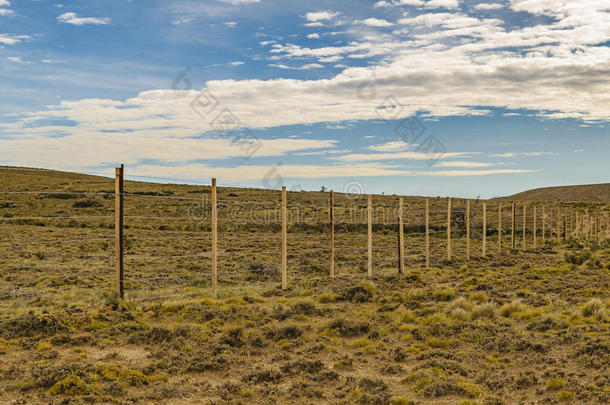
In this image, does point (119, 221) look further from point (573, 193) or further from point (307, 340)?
point (573, 193)

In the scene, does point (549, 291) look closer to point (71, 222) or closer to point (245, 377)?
point (245, 377)

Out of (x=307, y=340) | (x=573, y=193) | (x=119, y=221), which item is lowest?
(x=307, y=340)

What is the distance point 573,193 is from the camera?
5059 inches

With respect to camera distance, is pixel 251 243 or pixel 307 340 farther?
pixel 251 243

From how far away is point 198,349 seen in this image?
8320mm

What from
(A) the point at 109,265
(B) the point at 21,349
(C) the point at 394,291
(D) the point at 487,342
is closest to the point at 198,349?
(B) the point at 21,349

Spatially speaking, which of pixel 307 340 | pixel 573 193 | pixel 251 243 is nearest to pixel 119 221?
pixel 307 340

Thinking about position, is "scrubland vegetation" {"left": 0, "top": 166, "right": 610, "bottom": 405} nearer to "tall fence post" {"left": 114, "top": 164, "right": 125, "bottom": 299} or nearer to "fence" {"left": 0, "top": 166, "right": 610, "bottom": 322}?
"fence" {"left": 0, "top": 166, "right": 610, "bottom": 322}

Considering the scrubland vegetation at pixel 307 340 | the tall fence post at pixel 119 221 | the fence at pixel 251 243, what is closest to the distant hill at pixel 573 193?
the fence at pixel 251 243

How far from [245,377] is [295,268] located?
11.6 metres

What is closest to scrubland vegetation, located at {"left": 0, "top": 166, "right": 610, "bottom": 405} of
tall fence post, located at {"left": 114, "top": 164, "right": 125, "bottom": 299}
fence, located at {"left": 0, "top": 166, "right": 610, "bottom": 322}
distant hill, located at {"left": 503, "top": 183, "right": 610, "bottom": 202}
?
fence, located at {"left": 0, "top": 166, "right": 610, "bottom": 322}

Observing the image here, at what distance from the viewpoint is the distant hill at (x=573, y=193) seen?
12038cm

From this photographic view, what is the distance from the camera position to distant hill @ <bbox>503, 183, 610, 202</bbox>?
120375 mm

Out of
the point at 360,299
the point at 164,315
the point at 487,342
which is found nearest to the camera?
the point at 487,342
